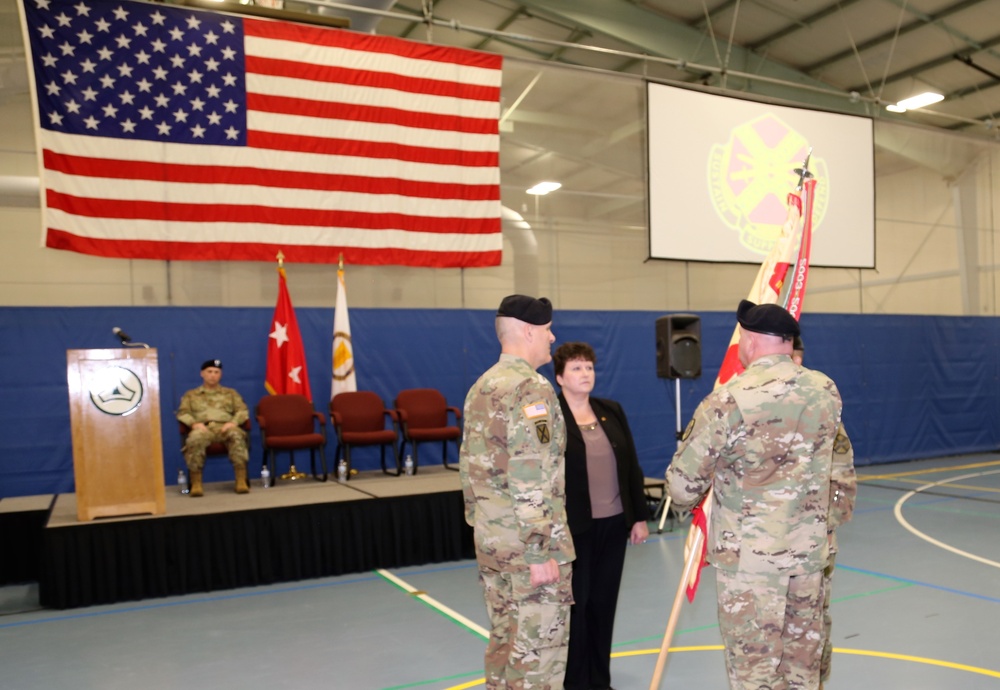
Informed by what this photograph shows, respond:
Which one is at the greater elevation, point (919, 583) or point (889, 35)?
point (889, 35)

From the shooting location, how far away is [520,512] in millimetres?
2336

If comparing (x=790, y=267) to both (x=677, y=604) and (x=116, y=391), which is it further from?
(x=116, y=391)

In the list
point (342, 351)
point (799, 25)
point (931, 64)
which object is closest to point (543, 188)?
point (342, 351)

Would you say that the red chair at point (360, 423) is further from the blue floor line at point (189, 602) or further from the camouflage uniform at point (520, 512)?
the camouflage uniform at point (520, 512)

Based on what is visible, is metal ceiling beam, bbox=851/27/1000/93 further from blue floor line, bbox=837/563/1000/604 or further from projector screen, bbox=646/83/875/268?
blue floor line, bbox=837/563/1000/604

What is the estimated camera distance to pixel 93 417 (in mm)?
5094

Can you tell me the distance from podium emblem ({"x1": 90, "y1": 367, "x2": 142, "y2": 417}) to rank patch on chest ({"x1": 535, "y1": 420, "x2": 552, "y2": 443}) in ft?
12.4

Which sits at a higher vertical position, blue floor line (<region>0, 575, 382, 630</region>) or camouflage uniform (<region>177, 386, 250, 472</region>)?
camouflage uniform (<region>177, 386, 250, 472</region>)

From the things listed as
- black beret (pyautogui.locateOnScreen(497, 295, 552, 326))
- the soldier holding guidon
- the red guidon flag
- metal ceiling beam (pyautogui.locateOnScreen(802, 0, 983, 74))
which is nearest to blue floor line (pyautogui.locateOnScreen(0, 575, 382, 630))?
the red guidon flag

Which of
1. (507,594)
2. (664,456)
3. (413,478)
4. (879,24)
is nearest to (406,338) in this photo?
(413,478)

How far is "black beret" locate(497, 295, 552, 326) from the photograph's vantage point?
249 cm

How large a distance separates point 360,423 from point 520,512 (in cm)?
515

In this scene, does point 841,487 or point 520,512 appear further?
point 841,487

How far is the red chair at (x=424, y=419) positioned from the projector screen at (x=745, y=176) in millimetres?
3130
